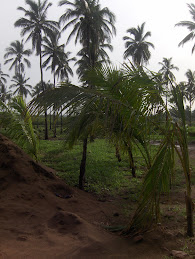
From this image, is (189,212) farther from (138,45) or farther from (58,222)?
(138,45)

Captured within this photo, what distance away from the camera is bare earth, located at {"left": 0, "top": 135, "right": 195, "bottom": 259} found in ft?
10.6

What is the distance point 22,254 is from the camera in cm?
290

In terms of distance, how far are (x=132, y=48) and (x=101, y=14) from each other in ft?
48.0

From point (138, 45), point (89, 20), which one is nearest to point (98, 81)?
point (89, 20)

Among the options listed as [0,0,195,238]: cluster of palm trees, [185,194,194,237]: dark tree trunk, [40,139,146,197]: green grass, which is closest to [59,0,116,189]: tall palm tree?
[0,0,195,238]: cluster of palm trees

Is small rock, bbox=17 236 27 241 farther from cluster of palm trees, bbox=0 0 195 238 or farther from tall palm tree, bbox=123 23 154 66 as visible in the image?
tall palm tree, bbox=123 23 154 66

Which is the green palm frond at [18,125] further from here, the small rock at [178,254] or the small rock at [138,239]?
the small rock at [178,254]

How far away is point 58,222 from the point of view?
13.8 ft

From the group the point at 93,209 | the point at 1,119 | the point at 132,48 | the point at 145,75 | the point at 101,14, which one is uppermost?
the point at 132,48

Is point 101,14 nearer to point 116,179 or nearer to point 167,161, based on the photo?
point 116,179

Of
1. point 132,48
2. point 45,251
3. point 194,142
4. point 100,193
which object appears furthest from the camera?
point 132,48

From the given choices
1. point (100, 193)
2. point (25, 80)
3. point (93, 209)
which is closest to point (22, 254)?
point (93, 209)

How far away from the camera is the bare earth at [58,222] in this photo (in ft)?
10.6

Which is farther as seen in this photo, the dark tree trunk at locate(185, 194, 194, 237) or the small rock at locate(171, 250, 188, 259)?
the dark tree trunk at locate(185, 194, 194, 237)
